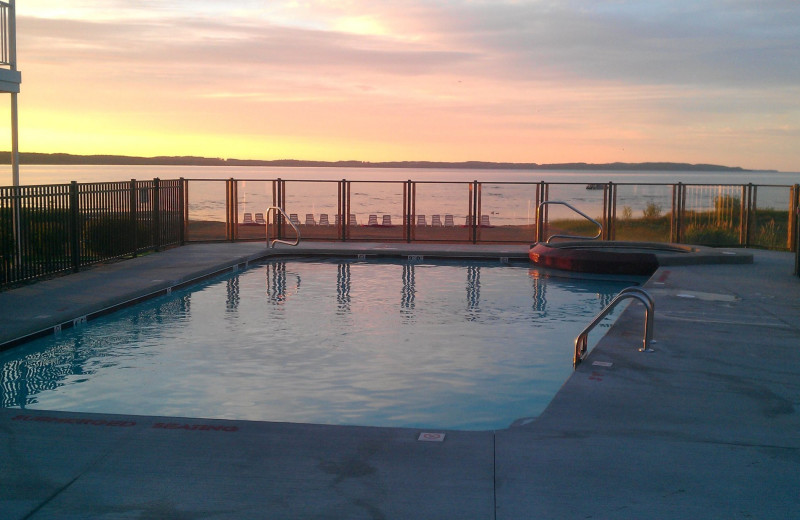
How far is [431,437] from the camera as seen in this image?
534cm

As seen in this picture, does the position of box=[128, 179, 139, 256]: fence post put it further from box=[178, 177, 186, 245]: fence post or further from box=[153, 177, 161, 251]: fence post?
box=[178, 177, 186, 245]: fence post

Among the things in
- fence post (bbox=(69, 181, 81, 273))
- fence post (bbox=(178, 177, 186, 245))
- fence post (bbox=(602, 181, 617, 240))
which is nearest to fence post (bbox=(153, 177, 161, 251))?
fence post (bbox=(178, 177, 186, 245))

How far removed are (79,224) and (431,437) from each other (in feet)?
35.9

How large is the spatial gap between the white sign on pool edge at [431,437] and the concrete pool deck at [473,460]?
27 millimetres

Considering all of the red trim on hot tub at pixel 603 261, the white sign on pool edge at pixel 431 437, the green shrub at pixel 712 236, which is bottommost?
the white sign on pool edge at pixel 431 437

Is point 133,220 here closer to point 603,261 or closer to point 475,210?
point 475,210

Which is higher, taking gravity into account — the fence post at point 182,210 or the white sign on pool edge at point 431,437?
the fence post at point 182,210

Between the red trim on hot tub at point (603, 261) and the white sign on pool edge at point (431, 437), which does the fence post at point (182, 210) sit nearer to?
the red trim on hot tub at point (603, 261)

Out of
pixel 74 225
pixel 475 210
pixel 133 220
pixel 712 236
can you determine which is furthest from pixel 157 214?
pixel 712 236

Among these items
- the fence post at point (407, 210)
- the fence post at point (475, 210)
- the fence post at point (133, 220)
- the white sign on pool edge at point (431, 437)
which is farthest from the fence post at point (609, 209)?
the white sign on pool edge at point (431, 437)

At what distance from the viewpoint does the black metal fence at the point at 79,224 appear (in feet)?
40.4

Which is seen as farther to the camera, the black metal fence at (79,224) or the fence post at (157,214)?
the fence post at (157,214)

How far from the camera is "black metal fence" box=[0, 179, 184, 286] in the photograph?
12.3m

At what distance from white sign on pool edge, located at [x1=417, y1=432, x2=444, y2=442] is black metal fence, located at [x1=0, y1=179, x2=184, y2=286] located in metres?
8.94
